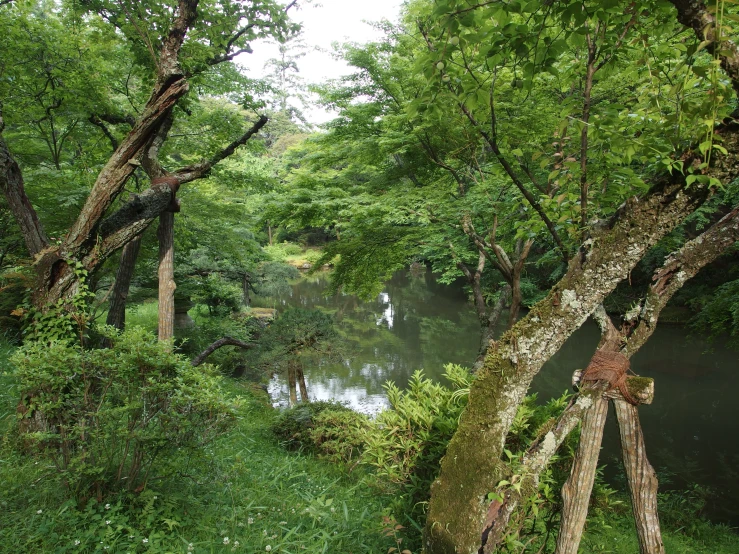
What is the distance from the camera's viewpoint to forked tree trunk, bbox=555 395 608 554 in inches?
72.3

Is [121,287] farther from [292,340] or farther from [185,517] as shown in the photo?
[185,517]

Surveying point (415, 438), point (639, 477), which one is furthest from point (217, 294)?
point (639, 477)

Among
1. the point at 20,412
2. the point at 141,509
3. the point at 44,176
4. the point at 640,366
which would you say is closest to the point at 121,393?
the point at 141,509

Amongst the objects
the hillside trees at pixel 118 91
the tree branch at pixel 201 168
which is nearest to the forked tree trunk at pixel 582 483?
the hillside trees at pixel 118 91

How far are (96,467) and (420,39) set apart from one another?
5.73 metres

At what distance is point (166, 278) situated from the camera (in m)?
5.20

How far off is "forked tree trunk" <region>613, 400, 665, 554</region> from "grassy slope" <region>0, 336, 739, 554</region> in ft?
2.12

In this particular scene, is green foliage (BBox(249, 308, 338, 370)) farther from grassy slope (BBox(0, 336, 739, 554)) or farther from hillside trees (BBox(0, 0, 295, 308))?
grassy slope (BBox(0, 336, 739, 554))

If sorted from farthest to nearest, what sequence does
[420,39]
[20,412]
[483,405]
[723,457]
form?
[723,457], [420,39], [20,412], [483,405]

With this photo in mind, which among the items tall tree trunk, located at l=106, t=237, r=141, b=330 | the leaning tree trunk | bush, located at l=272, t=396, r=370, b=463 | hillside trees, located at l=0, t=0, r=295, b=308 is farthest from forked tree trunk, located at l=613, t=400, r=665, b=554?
tall tree trunk, located at l=106, t=237, r=141, b=330

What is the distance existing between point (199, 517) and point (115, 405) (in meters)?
0.92

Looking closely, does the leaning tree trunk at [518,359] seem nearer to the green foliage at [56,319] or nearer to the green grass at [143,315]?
the green foliage at [56,319]

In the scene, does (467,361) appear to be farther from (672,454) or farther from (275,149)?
(275,149)

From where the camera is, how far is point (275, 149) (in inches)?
1332
